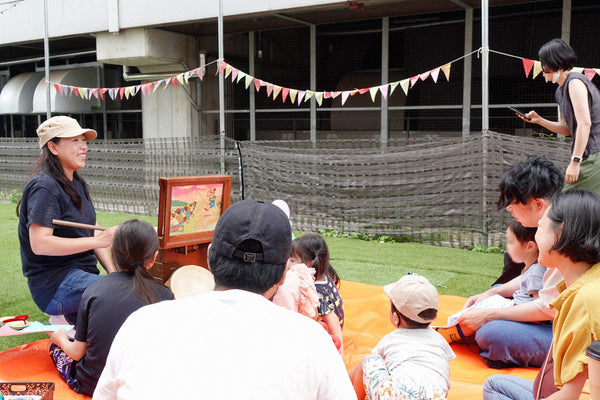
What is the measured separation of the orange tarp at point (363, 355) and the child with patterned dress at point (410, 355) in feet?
2.19

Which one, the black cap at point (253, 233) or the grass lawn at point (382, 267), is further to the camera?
the grass lawn at point (382, 267)

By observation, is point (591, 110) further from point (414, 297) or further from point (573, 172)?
point (414, 297)

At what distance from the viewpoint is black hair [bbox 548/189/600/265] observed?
1903 millimetres

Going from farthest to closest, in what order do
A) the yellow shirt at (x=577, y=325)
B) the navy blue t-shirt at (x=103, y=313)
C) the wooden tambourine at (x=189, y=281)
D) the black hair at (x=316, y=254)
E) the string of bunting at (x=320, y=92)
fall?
the string of bunting at (x=320, y=92)
the wooden tambourine at (x=189, y=281)
the black hair at (x=316, y=254)
the navy blue t-shirt at (x=103, y=313)
the yellow shirt at (x=577, y=325)

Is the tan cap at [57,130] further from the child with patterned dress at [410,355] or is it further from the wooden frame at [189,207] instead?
the child with patterned dress at [410,355]

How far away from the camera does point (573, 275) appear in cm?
200

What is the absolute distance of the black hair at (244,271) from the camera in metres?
1.41

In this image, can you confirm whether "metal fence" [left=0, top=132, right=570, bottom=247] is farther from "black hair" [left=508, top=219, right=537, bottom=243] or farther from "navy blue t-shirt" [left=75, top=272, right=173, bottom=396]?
"navy blue t-shirt" [left=75, top=272, right=173, bottom=396]

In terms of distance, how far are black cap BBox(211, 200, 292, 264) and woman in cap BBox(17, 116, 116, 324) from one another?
7.41 feet

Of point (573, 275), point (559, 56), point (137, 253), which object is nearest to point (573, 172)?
point (559, 56)

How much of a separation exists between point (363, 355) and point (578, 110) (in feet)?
7.89

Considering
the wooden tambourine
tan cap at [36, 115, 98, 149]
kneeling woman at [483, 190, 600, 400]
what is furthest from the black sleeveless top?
tan cap at [36, 115, 98, 149]

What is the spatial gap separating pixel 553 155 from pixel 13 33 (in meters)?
12.0

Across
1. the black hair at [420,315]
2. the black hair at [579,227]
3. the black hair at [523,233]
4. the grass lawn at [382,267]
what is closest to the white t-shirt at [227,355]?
the black hair at [579,227]
